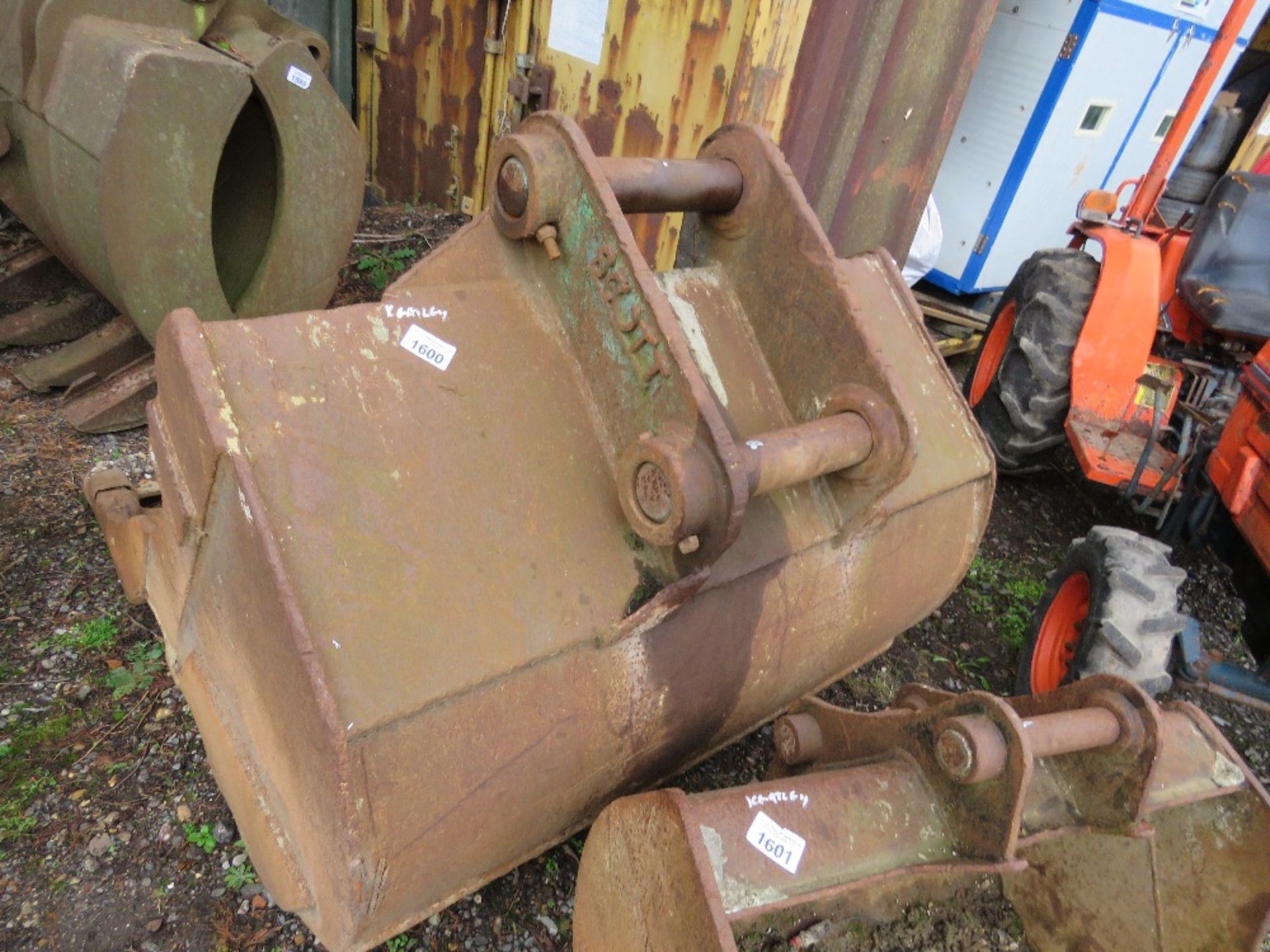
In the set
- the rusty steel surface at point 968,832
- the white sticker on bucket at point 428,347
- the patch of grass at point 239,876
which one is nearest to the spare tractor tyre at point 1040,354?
the rusty steel surface at point 968,832

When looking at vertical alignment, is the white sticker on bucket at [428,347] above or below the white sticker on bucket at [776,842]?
above

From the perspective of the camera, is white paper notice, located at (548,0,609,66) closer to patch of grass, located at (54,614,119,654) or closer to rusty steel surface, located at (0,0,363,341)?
rusty steel surface, located at (0,0,363,341)

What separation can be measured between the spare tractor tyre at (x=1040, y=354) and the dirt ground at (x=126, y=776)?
3.16ft

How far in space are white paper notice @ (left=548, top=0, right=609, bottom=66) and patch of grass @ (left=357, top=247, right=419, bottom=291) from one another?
1.20 m

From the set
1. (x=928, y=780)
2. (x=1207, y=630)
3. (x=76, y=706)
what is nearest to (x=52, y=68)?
(x=76, y=706)

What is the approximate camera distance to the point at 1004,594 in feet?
11.7

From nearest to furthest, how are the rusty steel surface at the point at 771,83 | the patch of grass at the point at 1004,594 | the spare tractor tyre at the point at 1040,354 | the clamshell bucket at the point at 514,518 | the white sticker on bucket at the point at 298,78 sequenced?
the clamshell bucket at the point at 514,518, the white sticker on bucket at the point at 298,78, the rusty steel surface at the point at 771,83, the patch of grass at the point at 1004,594, the spare tractor tyre at the point at 1040,354

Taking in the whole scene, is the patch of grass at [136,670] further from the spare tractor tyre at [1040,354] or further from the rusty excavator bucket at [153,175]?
the spare tractor tyre at [1040,354]

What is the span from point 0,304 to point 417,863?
3252 mm

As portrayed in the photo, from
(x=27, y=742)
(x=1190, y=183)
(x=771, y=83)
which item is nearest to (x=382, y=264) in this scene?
(x=771, y=83)

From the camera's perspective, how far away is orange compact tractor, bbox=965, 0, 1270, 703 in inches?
101

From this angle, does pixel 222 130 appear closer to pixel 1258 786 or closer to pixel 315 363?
pixel 315 363

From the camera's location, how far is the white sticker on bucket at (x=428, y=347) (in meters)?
1.51

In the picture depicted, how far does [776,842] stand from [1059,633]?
1.98 m
